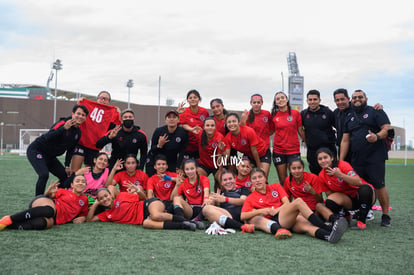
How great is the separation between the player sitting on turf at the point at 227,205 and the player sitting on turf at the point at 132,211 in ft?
1.29

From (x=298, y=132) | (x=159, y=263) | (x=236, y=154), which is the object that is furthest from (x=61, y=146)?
(x=298, y=132)

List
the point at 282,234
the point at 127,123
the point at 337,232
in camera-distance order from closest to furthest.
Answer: the point at 337,232
the point at 282,234
the point at 127,123

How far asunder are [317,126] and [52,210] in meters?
3.82

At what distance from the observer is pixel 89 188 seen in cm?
504

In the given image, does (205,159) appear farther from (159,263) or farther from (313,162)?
(159,263)

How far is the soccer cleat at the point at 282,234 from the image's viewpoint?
3.78 meters

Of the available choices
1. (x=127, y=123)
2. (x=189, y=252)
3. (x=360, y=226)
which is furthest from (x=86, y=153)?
(x=360, y=226)

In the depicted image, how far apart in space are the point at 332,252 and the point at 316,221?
577 mm

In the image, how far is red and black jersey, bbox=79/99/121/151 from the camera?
5.89 meters

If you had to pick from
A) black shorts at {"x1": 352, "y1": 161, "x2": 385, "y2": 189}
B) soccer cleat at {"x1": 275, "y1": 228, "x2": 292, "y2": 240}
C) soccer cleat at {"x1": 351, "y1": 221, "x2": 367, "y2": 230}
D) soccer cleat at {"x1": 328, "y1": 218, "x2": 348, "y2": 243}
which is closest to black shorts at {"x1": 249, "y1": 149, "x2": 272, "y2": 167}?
black shorts at {"x1": 352, "y1": 161, "x2": 385, "y2": 189}

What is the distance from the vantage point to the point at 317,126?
5.51 meters

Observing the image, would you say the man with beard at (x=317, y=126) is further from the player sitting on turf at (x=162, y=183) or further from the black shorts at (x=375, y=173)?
the player sitting on turf at (x=162, y=183)

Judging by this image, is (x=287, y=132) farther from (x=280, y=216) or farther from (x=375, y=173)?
(x=280, y=216)

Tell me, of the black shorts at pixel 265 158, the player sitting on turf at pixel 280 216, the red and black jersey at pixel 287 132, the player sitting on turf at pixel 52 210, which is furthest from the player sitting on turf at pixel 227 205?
the player sitting on turf at pixel 52 210
